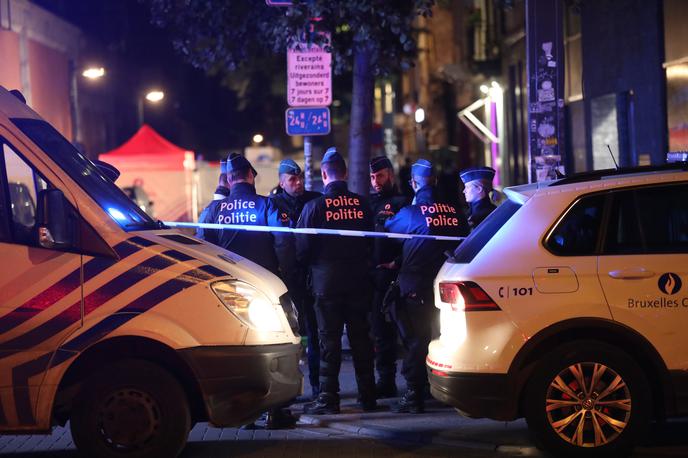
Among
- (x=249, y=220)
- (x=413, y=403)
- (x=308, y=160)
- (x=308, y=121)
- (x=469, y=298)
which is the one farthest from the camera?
(x=308, y=160)

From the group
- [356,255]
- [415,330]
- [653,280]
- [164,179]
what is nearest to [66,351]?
[356,255]

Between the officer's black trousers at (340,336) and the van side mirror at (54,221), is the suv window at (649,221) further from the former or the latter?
the van side mirror at (54,221)

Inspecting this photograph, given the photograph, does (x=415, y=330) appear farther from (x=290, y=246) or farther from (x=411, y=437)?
(x=290, y=246)

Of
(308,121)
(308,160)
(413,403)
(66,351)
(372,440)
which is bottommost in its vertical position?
(372,440)

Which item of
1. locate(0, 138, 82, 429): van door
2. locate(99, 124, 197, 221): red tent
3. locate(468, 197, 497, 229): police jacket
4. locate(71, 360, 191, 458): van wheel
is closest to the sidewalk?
locate(468, 197, 497, 229): police jacket

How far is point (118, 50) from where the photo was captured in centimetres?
3559

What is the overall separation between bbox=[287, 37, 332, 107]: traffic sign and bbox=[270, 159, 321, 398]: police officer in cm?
179

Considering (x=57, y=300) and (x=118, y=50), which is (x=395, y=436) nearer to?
(x=57, y=300)

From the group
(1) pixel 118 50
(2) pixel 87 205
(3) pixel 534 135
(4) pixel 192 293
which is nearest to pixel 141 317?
(4) pixel 192 293

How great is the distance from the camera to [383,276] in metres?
9.10

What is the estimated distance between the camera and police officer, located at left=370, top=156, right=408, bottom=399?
8922 mm

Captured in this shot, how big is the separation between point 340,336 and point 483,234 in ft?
6.42

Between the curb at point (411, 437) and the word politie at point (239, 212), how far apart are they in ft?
5.52

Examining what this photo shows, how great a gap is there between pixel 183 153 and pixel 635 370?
721 inches
